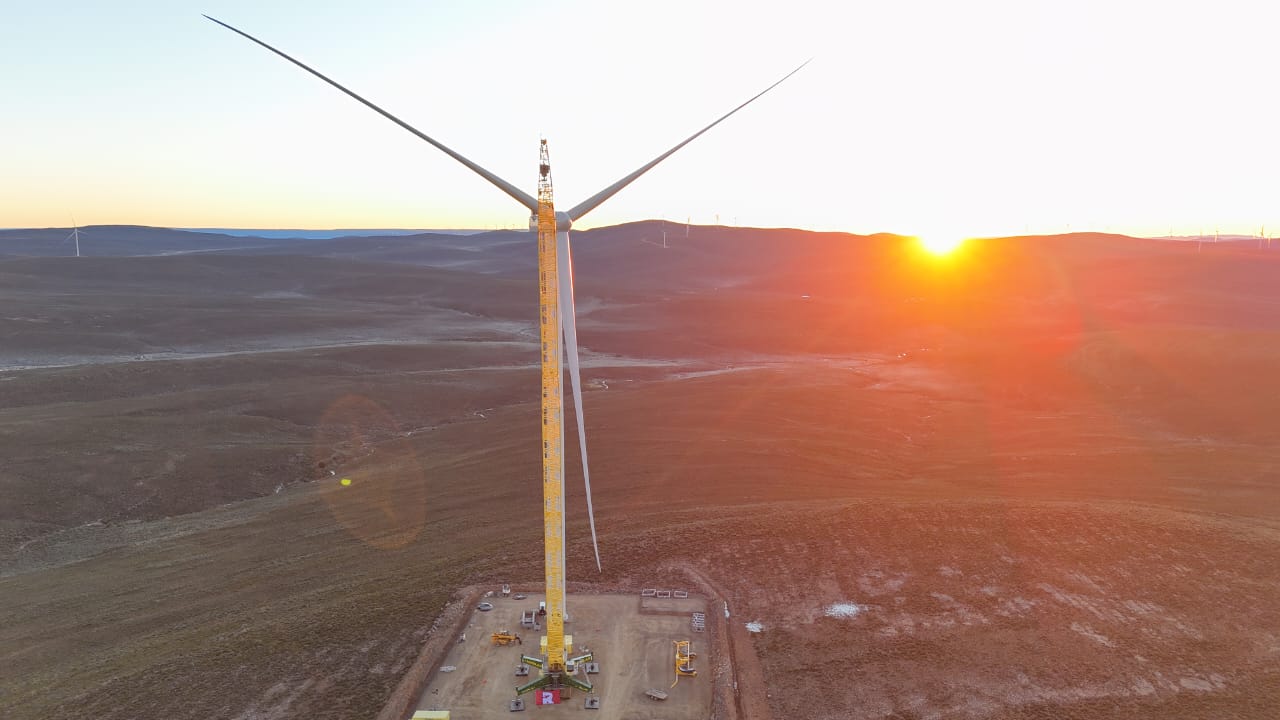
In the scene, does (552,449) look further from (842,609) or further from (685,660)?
(842,609)

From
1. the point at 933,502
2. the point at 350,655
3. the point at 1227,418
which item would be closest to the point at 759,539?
the point at 933,502

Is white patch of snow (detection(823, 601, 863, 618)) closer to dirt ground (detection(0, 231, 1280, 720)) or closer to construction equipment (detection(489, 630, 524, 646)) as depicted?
dirt ground (detection(0, 231, 1280, 720))

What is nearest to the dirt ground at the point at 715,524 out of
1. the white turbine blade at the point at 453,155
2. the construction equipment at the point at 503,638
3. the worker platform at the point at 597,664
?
the worker platform at the point at 597,664

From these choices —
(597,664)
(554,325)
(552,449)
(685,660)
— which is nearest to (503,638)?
(597,664)

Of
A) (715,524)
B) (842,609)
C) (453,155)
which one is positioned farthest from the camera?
(715,524)

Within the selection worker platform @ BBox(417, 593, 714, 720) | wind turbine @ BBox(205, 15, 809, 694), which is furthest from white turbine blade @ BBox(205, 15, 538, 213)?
worker platform @ BBox(417, 593, 714, 720)

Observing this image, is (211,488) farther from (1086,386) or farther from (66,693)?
(1086,386)
